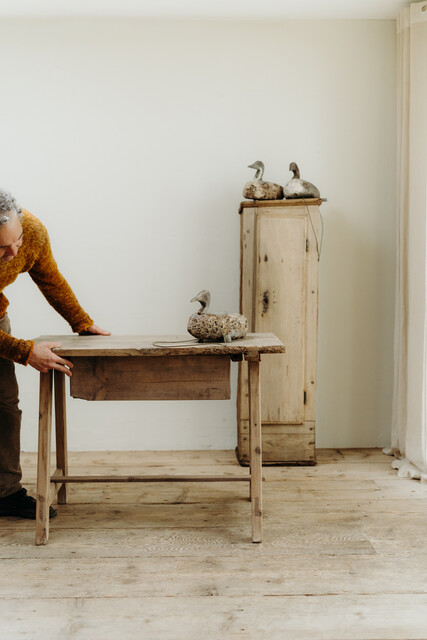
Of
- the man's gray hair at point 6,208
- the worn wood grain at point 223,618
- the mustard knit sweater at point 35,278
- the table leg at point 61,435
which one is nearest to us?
the worn wood grain at point 223,618

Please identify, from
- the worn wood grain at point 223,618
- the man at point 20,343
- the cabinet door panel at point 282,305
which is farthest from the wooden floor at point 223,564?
the cabinet door panel at point 282,305

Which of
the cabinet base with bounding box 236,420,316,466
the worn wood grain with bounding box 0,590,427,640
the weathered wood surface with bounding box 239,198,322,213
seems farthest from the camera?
the cabinet base with bounding box 236,420,316,466

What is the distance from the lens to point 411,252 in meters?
3.42

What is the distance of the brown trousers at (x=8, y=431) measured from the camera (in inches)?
108

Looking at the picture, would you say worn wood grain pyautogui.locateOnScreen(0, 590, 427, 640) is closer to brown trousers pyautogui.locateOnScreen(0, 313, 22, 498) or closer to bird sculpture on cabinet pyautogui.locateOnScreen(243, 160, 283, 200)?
brown trousers pyautogui.locateOnScreen(0, 313, 22, 498)

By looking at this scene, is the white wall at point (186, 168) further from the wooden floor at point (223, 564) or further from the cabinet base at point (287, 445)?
the wooden floor at point (223, 564)

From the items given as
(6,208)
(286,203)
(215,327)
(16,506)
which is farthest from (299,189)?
(16,506)

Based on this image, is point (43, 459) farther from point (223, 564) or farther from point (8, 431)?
point (223, 564)

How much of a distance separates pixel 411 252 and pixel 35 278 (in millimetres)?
2093

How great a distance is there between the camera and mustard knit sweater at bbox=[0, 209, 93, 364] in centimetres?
238

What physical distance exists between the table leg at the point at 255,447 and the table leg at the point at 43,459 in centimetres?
84

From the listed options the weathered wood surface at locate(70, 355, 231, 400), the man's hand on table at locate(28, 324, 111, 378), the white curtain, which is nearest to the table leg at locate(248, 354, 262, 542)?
the weathered wood surface at locate(70, 355, 231, 400)

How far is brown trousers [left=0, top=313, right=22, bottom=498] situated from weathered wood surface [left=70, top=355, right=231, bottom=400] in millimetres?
491

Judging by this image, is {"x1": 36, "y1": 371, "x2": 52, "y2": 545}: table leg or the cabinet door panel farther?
the cabinet door panel
